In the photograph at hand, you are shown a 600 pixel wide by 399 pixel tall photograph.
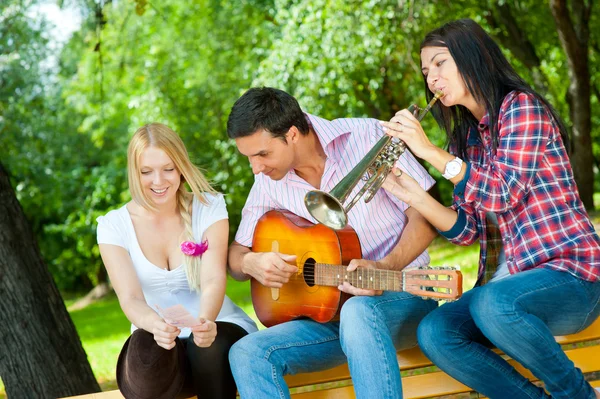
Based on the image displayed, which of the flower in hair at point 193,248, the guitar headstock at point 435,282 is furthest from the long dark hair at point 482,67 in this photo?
the flower in hair at point 193,248

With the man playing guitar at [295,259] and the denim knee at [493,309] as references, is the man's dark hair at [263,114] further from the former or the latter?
the denim knee at [493,309]

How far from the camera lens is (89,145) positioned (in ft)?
56.4

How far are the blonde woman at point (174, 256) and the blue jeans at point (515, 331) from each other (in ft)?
2.59

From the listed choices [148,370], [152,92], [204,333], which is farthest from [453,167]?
[152,92]

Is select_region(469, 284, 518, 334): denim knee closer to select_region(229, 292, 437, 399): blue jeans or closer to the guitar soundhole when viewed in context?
select_region(229, 292, 437, 399): blue jeans

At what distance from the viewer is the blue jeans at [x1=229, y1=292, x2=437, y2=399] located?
2.61 metres

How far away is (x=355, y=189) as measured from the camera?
10.2ft

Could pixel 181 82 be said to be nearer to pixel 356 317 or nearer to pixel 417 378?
pixel 417 378

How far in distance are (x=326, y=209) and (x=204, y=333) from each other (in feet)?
2.03

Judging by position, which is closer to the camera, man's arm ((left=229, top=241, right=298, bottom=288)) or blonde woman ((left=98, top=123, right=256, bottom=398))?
blonde woman ((left=98, top=123, right=256, bottom=398))

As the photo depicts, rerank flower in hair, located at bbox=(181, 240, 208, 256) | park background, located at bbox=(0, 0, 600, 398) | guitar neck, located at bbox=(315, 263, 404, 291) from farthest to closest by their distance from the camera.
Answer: park background, located at bbox=(0, 0, 600, 398) < flower in hair, located at bbox=(181, 240, 208, 256) < guitar neck, located at bbox=(315, 263, 404, 291)

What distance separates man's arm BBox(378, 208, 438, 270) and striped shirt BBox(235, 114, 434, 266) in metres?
0.10

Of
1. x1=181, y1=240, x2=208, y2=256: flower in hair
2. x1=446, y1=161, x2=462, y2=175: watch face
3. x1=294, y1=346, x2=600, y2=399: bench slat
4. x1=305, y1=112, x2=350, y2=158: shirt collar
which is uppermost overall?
x1=305, y1=112, x2=350, y2=158: shirt collar

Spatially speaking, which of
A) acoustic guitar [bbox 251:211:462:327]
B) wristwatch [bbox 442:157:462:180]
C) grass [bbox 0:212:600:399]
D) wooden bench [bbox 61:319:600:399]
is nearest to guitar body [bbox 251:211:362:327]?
acoustic guitar [bbox 251:211:462:327]
